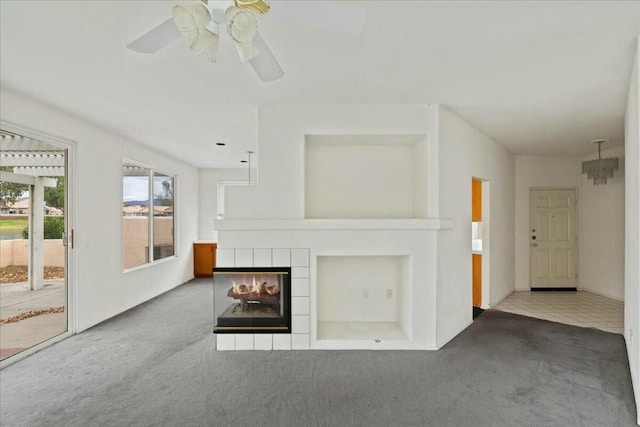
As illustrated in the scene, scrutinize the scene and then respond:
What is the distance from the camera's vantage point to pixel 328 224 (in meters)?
3.14

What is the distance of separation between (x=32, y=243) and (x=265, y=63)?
10.2 ft

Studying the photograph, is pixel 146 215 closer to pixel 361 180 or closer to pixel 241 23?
pixel 361 180

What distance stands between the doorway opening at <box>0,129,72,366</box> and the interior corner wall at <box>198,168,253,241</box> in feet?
11.6

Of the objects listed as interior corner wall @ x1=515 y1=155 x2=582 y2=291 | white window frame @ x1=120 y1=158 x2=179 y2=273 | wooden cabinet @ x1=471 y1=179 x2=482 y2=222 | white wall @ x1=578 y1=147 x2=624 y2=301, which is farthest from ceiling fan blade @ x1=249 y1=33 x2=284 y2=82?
white wall @ x1=578 y1=147 x2=624 y2=301

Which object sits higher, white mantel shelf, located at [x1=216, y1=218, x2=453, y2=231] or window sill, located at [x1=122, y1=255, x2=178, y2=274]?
white mantel shelf, located at [x1=216, y1=218, x2=453, y2=231]

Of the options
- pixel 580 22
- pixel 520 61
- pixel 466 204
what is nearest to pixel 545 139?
pixel 466 204

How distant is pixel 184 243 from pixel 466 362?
5.26 metres

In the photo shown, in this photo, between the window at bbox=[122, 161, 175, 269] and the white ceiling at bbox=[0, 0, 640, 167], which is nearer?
the white ceiling at bbox=[0, 0, 640, 167]

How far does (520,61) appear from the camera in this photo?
2357 mm

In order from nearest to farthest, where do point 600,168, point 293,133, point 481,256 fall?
point 293,133 < point 481,256 < point 600,168

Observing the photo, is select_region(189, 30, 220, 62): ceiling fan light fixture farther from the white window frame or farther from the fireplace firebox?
the white window frame

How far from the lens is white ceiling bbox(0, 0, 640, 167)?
A: 182 cm

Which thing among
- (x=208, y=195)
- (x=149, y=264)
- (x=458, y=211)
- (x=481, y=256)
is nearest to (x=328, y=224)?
(x=458, y=211)

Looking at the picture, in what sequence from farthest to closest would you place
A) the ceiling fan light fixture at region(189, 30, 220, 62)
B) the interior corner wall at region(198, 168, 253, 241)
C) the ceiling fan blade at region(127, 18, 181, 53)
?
the interior corner wall at region(198, 168, 253, 241)
the ceiling fan blade at region(127, 18, 181, 53)
the ceiling fan light fixture at region(189, 30, 220, 62)
